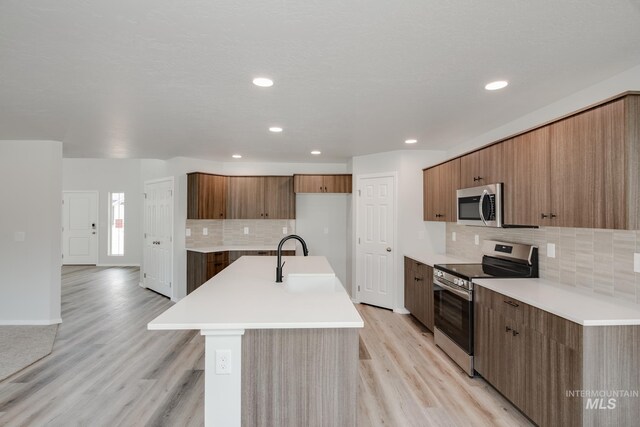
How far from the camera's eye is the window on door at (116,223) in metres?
8.62

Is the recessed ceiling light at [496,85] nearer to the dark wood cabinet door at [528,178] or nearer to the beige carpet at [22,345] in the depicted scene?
the dark wood cabinet door at [528,178]

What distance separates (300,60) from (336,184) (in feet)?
11.3

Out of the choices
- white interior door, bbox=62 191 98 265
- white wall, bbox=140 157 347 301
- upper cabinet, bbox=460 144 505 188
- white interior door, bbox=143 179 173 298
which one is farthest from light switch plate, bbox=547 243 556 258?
white interior door, bbox=62 191 98 265

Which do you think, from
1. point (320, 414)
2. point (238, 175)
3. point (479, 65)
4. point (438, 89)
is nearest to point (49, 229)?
point (238, 175)

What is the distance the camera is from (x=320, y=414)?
→ 171 cm

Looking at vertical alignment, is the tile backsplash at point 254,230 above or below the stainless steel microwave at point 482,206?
below

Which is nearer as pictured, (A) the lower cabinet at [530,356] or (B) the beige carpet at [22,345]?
(A) the lower cabinet at [530,356]

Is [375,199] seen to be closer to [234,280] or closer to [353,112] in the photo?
[353,112]

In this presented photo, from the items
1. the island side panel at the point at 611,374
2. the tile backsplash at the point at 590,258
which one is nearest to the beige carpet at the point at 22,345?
the island side panel at the point at 611,374

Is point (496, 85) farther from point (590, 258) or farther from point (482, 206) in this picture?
point (590, 258)

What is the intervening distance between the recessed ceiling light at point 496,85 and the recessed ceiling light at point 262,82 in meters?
1.61

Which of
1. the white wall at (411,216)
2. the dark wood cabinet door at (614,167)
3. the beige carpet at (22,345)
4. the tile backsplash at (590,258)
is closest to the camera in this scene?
the dark wood cabinet door at (614,167)

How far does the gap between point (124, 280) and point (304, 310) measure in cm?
649

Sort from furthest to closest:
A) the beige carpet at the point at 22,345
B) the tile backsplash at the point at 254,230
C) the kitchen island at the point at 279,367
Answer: the tile backsplash at the point at 254,230 < the beige carpet at the point at 22,345 < the kitchen island at the point at 279,367
